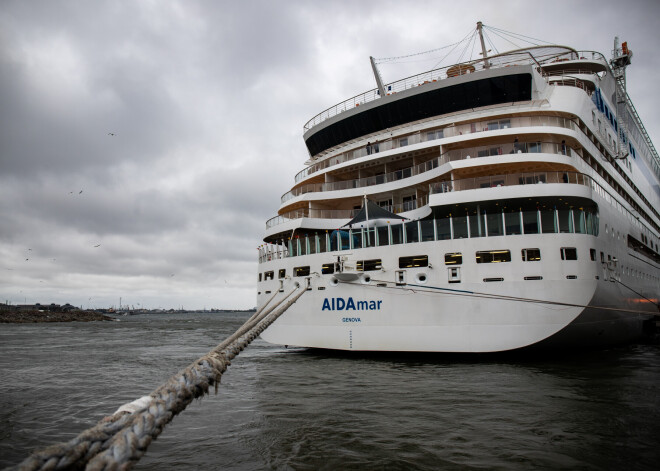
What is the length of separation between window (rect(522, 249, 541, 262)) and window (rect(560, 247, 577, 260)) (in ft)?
2.67

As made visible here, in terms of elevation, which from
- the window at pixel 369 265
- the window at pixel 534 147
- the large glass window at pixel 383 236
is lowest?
the window at pixel 369 265

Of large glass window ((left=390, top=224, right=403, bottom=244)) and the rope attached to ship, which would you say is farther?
large glass window ((left=390, top=224, right=403, bottom=244))

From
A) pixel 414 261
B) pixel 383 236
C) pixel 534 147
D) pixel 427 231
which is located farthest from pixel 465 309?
pixel 534 147

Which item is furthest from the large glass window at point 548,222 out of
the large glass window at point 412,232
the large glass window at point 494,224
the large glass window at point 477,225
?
the large glass window at point 412,232

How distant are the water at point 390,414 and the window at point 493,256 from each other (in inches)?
145

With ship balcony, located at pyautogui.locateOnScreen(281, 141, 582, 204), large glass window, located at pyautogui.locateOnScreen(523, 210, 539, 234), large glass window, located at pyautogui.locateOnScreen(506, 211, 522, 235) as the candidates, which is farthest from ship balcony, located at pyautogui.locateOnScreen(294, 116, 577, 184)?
large glass window, located at pyautogui.locateOnScreen(523, 210, 539, 234)

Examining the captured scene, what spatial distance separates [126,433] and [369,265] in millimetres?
13740

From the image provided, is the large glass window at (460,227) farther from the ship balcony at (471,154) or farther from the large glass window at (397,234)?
the ship balcony at (471,154)

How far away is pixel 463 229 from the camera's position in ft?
50.5

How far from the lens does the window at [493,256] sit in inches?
576

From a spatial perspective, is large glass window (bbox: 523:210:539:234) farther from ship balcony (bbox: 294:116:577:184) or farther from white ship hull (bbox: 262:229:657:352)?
ship balcony (bbox: 294:116:577:184)

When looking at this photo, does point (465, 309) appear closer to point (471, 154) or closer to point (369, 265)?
point (369, 265)

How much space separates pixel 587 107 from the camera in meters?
21.2

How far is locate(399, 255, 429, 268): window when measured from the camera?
15.7m
